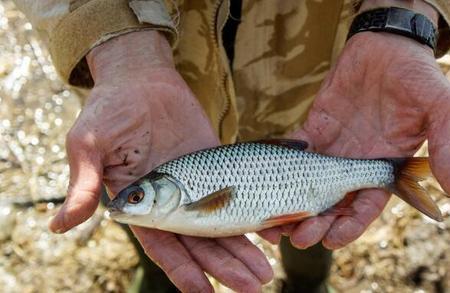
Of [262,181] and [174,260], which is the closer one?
[174,260]

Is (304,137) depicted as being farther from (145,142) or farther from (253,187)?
(145,142)

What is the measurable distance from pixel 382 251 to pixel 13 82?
9.11 feet

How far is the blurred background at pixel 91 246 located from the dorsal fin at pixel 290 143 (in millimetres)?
1240

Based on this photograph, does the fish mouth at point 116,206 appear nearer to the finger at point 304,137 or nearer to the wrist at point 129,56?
the wrist at point 129,56

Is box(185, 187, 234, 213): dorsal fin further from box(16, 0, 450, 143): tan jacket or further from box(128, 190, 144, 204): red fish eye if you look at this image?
box(16, 0, 450, 143): tan jacket

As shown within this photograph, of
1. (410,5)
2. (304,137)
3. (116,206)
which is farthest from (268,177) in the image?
(410,5)

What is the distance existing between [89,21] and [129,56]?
0.20 m

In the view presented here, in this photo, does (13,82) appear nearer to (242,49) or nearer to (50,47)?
(50,47)

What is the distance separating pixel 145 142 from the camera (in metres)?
2.33

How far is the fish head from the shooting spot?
6.98 feet

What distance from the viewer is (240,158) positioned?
2.34 m

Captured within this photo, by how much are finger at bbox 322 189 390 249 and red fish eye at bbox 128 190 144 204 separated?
2.22ft

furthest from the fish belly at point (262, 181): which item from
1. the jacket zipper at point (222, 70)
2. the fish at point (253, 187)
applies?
the jacket zipper at point (222, 70)

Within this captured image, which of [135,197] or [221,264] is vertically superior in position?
[135,197]
